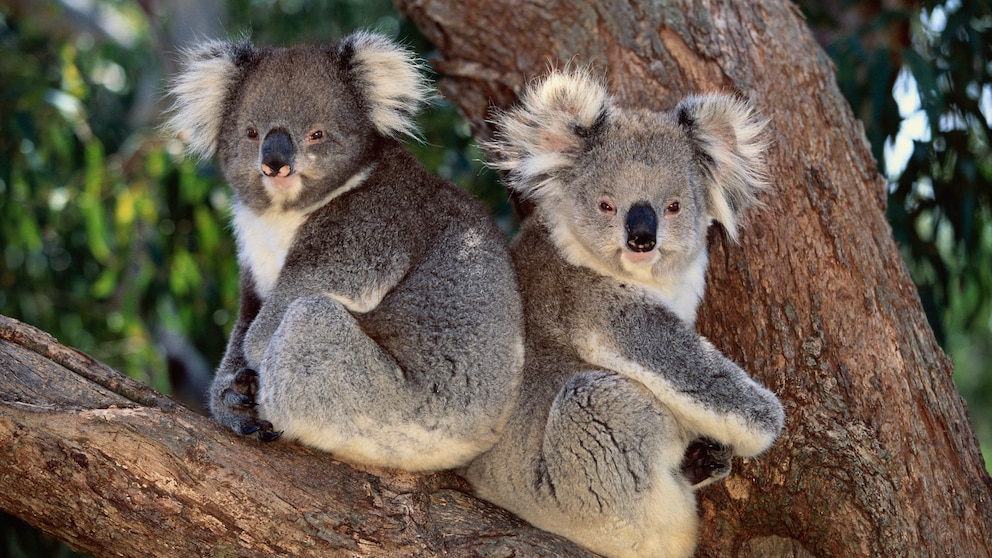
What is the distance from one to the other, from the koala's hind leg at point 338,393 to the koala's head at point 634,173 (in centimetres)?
78

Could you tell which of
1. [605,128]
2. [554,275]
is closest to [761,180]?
[605,128]

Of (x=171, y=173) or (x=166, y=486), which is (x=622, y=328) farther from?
(x=171, y=173)

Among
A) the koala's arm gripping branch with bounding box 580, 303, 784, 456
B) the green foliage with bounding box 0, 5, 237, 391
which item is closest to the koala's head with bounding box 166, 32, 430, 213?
the koala's arm gripping branch with bounding box 580, 303, 784, 456

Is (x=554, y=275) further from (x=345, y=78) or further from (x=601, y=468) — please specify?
(x=345, y=78)

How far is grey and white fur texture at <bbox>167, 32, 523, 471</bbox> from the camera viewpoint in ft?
9.88

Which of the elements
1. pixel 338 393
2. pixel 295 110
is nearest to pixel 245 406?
pixel 338 393

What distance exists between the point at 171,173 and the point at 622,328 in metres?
3.88

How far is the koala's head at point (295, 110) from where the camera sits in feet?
11.0

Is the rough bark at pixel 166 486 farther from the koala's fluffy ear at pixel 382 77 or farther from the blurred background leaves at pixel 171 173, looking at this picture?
the blurred background leaves at pixel 171 173

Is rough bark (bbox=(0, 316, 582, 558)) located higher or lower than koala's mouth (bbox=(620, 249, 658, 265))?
lower

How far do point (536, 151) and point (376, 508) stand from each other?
→ 1359mm

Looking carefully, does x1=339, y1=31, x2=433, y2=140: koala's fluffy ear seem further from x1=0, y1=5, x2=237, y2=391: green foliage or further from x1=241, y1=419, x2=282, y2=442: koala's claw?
x1=0, y1=5, x2=237, y2=391: green foliage

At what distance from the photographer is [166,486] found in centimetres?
276

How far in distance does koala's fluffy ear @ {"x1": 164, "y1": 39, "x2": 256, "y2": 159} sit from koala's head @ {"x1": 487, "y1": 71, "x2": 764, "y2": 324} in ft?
3.34
